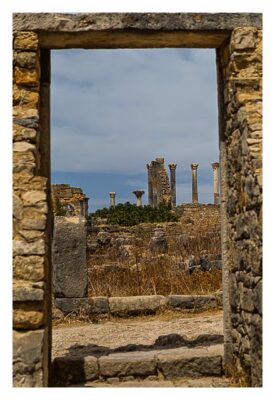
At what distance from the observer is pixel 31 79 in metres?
5.40

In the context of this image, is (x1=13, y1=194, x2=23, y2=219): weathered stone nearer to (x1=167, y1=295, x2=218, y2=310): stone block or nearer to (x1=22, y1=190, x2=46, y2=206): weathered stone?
(x1=22, y1=190, x2=46, y2=206): weathered stone

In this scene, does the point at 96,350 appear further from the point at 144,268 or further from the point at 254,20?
the point at 144,268

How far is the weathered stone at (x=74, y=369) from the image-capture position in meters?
6.13

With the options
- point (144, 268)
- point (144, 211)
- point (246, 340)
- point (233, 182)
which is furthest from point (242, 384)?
point (144, 211)

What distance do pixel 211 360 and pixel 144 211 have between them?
75.8 feet

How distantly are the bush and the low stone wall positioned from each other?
1740 cm

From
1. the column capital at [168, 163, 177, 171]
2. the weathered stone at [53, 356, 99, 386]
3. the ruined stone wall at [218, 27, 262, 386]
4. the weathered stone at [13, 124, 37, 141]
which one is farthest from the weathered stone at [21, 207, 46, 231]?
the column capital at [168, 163, 177, 171]

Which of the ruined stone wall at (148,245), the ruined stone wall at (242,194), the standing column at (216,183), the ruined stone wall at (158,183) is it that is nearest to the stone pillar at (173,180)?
the ruined stone wall at (158,183)

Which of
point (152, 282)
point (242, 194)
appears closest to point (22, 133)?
point (242, 194)

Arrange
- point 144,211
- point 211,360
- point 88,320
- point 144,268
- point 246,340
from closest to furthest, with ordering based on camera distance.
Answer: point 246,340
point 211,360
point 88,320
point 144,268
point 144,211

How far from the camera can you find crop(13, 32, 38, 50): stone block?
5352mm

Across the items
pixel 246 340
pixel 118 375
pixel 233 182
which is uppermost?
pixel 233 182

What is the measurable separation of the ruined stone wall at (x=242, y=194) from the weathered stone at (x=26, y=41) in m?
1.91

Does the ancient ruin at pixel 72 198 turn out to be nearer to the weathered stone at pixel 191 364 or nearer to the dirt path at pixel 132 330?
the dirt path at pixel 132 330
